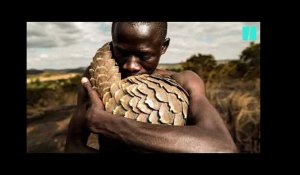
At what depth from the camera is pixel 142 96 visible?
1729 mm

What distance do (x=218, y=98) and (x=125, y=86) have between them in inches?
134

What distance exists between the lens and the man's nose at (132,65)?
1831 millimetres

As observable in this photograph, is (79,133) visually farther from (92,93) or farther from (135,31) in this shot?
(135,31)

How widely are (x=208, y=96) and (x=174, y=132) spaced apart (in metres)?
3.53

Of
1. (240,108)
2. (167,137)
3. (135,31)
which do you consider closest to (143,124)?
(167,137)

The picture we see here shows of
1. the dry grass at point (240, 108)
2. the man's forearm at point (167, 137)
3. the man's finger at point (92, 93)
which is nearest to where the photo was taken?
the man's forearm at point (167, 137)

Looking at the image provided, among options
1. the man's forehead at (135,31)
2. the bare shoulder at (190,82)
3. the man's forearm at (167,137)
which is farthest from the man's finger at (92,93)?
the bare shoulder at (190,82)

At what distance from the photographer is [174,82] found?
1.86 m

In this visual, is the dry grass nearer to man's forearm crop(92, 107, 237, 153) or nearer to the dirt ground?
the dirt ground

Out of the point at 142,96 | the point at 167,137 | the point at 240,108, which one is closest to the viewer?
the point at 167,137

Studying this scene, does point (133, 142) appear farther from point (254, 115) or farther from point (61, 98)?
point (61, 98)

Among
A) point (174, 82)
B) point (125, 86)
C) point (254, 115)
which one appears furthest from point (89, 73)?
point (254, 115)

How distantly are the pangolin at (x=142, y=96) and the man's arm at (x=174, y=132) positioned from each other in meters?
0.04

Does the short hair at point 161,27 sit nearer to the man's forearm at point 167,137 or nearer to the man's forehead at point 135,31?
the man's forehead at point 135,31
